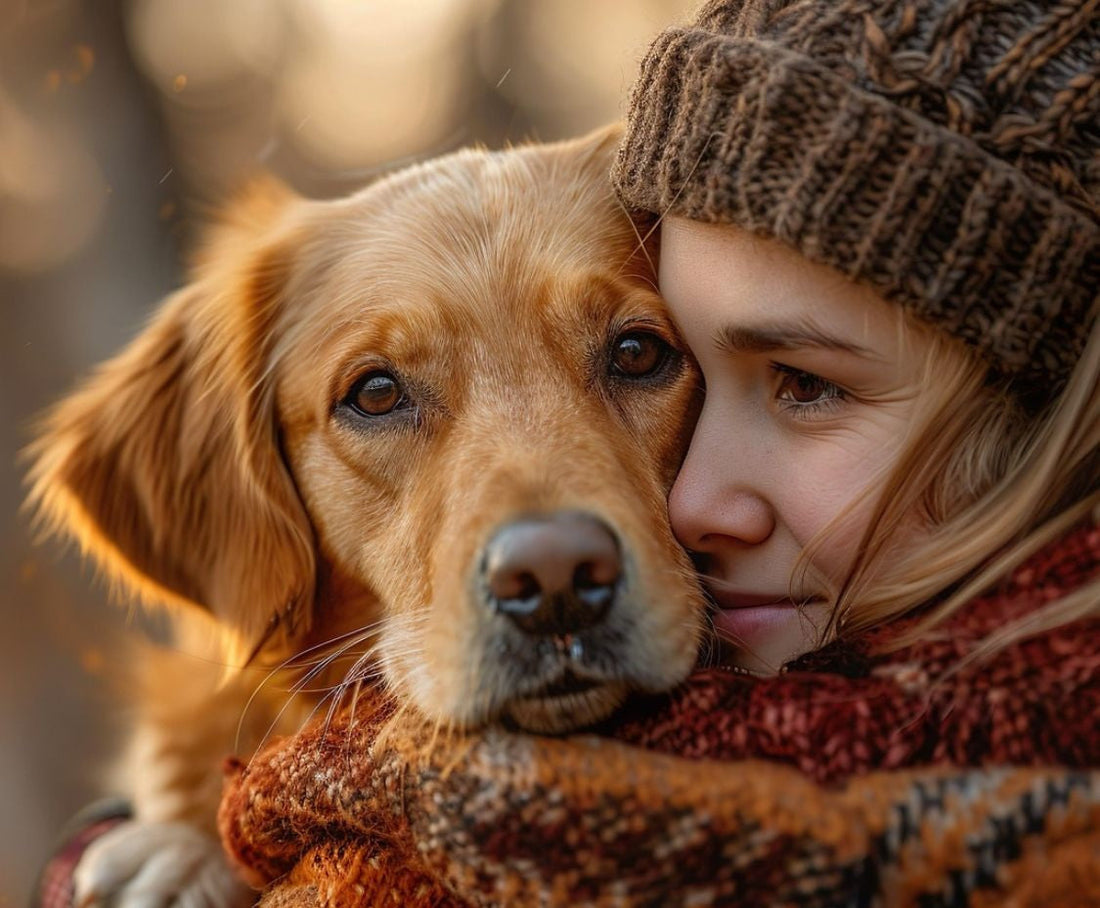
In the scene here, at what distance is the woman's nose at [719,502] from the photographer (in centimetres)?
189

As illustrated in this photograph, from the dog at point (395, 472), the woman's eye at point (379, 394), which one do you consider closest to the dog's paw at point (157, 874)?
the dog at point (395, 472)

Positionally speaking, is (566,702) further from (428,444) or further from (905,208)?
(905,208)

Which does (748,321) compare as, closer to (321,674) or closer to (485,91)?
(321,674)

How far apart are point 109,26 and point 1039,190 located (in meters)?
5.23

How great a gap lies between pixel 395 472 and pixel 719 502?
686 mm

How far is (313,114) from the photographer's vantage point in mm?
6926

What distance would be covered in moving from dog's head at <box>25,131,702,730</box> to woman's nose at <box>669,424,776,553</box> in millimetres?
58

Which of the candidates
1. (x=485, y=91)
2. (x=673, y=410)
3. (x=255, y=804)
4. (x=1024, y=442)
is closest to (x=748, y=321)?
(x=673, y=410)

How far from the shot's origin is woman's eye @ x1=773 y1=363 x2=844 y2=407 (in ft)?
6.06

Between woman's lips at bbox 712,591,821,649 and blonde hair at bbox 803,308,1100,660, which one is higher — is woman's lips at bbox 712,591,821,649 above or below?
below

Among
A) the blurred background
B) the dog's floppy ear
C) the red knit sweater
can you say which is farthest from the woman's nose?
the blurred background

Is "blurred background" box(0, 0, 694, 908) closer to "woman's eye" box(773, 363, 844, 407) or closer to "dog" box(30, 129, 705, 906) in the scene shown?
"dog" box(30, 129, 705, 906)

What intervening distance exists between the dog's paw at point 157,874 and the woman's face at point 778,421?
134 cm

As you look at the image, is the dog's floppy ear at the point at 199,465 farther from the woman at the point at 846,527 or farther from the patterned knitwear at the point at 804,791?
the patterned knitwear at the point at 804,791
